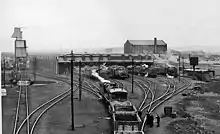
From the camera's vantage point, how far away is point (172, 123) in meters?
5.37

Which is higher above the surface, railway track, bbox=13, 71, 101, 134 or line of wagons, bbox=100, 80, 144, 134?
line of wagons, bbox=100, 80, 144, 134

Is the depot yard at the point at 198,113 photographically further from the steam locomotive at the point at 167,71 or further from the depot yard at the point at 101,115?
the steam locomotive at the point at 167,71

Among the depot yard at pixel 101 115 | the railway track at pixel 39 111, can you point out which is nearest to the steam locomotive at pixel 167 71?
the depot yard at pixel 101 115

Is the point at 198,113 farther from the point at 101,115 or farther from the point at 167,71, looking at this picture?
the point at 167,71

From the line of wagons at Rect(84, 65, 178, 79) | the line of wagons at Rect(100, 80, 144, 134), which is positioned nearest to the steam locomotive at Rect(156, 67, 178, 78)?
the line of wagons at Rect(84, 65, 178, 79)

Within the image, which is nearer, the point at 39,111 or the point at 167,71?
the point at 39,111

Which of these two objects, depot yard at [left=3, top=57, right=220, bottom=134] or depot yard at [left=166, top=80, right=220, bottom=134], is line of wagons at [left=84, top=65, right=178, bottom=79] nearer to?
depot yard at [left=3, top=57, right=220, bottom=134]

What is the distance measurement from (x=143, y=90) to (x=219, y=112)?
3.05 meters

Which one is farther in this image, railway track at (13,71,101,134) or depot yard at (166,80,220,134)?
depot yard at (166,80,220,134)

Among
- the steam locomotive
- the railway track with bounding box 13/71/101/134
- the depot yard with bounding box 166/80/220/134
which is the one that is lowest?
the depot yard with bounding box 166/80/220/134

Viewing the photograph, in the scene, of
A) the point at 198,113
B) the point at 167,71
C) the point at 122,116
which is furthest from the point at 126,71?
the point at 122,116

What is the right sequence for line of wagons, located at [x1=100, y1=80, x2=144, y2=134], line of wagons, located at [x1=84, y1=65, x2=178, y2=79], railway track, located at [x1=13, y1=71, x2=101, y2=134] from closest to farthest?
line of wagons, located at [x1=100, y1=80, x2=144, y2=134] → railway track, located at [x1=13, y1=71, x2=101, y2=134] → line of wagons, located at [x1=84, y1=65, x2=178, y2=79]

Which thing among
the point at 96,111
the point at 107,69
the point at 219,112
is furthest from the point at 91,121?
the point at 107,69

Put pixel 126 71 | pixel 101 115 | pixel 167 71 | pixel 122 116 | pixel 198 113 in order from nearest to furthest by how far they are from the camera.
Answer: pixel 122 116 → pixel 101 115 → pixel 198 113 → pixel 126 71 → pixel 167 71
